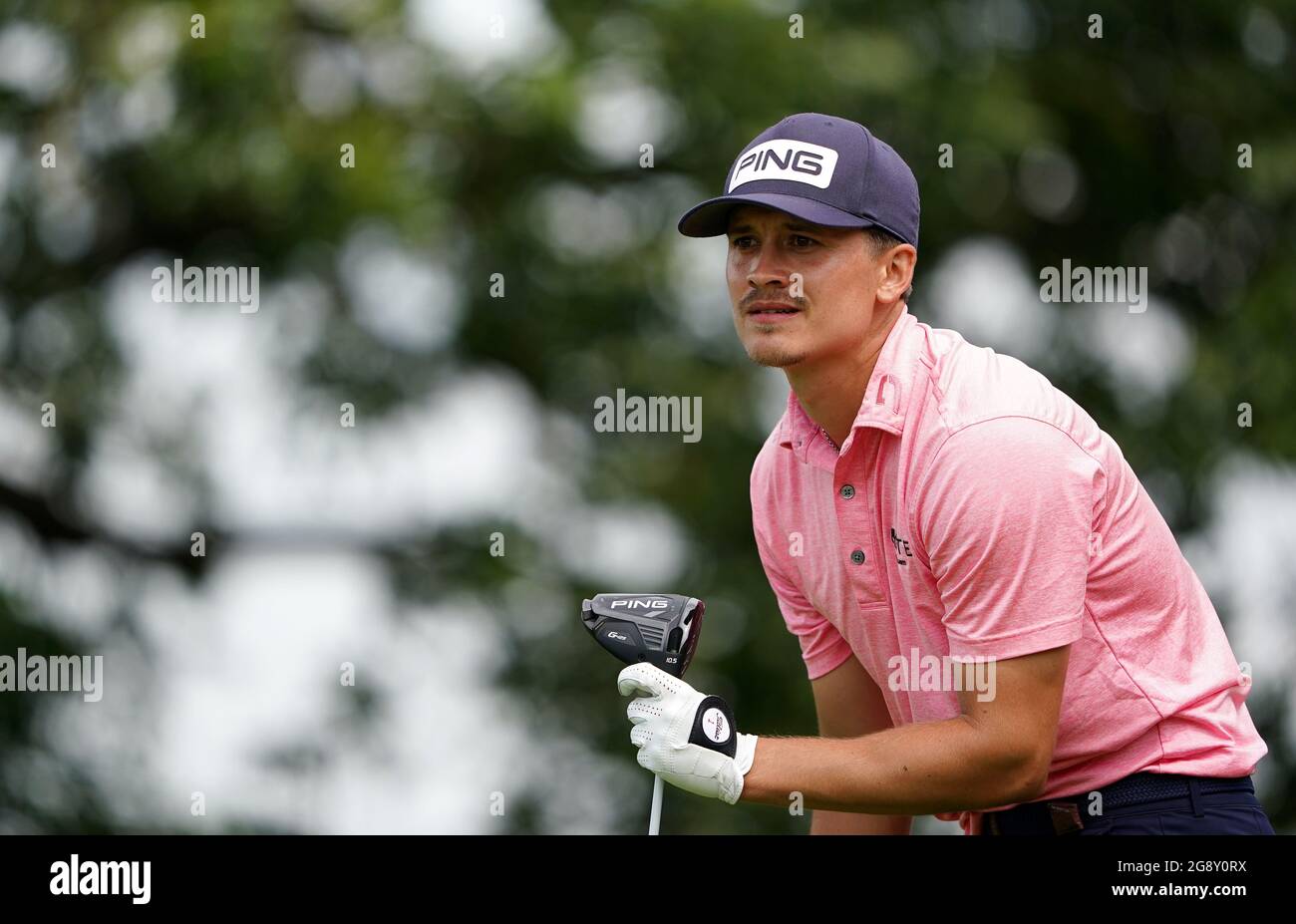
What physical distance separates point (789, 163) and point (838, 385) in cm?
49

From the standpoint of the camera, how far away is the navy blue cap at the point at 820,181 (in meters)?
4.34

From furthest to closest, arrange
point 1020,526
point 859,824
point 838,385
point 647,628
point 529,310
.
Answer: point 529,310, point 859,824, point 838,385, point 647,628, point 1020,526

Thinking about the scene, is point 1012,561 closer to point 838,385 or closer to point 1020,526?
point 1020,526

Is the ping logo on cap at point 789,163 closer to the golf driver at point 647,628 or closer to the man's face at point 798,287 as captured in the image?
the man's face at point 798,287

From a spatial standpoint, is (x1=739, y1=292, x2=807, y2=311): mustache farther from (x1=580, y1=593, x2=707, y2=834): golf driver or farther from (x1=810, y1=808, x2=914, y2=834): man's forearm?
(x1=810, y1=808, x2=914, y2=834): man's forearm

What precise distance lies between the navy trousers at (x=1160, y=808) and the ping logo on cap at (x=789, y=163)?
1.39 meters

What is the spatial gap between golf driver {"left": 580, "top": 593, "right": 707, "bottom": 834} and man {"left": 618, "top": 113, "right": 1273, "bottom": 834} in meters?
0.07

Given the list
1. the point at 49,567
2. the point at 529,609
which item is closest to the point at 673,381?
the point at 529,609

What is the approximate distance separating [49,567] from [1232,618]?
702 centimetres

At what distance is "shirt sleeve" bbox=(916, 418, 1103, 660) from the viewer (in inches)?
156

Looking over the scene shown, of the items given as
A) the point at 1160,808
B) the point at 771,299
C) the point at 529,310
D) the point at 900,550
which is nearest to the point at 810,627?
the point at 900,550

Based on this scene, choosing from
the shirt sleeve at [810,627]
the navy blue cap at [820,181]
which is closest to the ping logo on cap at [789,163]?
the navy blue cap at [820,181]

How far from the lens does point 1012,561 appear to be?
398 centimetres

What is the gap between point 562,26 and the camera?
1242cm
